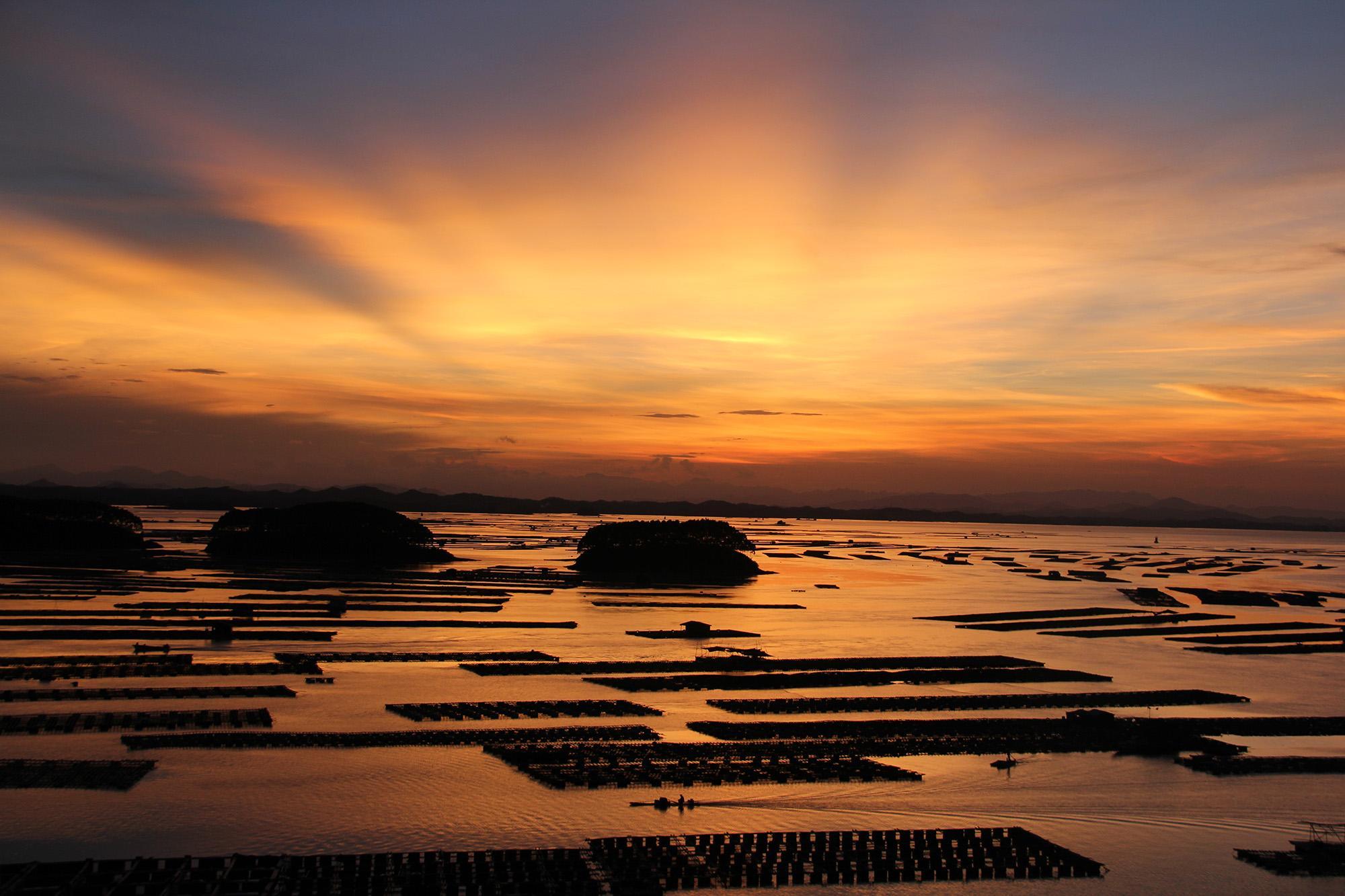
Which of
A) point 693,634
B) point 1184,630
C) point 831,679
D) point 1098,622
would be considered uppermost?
point 1184,630

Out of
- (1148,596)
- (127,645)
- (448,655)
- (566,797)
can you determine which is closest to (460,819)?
(566,797)

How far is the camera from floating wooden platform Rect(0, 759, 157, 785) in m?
28.1

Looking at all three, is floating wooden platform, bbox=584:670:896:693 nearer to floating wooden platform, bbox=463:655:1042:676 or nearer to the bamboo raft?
floating wooden platform, bbox=463:655:1042:676

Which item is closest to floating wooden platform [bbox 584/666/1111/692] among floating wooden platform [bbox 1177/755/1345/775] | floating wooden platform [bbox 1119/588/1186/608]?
floating wooden platform [bbox 1177/755/1345/775]

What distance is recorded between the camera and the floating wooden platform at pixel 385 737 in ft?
109

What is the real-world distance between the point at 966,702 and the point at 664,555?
7195 centimetres

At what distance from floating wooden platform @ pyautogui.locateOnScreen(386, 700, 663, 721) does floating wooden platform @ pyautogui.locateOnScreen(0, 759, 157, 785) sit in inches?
394

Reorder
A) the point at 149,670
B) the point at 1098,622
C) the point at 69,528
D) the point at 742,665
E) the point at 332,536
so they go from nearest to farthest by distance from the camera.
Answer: the point at 149,670 → the point at 742,665 → the point at 1098,622 → the point at 69,528 → the point at 332,536

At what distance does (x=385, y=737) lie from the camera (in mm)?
34594

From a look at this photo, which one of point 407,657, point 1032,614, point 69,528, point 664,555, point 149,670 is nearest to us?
point 149,670

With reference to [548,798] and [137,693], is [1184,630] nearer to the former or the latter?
[548,798]

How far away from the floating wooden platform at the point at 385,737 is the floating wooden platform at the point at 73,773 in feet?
8.10

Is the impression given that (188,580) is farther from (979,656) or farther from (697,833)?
(697,833)

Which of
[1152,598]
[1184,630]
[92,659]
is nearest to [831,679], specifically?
[92,659]
